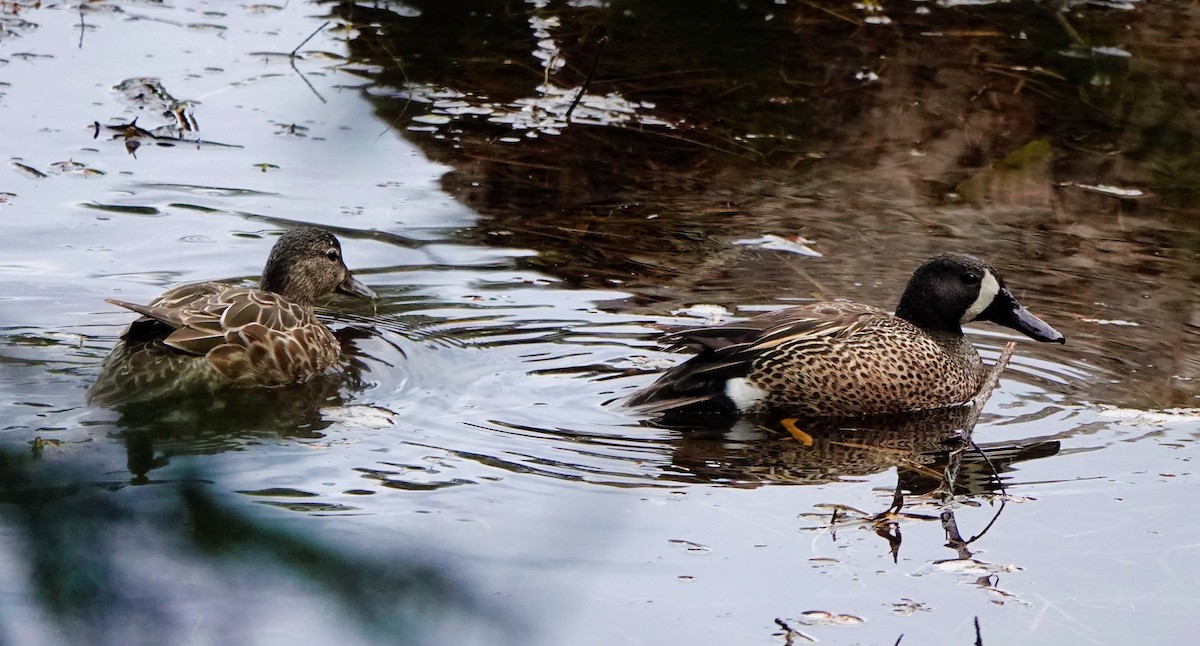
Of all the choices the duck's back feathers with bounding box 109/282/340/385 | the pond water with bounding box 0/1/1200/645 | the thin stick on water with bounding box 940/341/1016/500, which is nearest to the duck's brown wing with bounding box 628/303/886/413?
the pond water with bounding box 0/1/1200/645

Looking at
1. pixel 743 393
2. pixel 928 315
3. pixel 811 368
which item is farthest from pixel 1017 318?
pixel 743 393

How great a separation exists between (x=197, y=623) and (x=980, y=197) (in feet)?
28.7

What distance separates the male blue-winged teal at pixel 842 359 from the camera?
6.38 metres

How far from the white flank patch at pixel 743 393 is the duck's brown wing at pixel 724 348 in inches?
0.9

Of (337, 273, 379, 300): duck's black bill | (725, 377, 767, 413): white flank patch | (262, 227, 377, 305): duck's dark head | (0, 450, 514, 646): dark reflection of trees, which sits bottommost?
(725, 377, 767, 413): white flank patch

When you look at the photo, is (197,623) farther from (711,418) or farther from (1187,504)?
(711,418)

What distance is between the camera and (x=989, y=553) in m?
4.79

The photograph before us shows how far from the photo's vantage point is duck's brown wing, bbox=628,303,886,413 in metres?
6.29

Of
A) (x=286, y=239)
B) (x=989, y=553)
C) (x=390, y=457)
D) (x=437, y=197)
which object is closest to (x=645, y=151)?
(x=437, y=197)

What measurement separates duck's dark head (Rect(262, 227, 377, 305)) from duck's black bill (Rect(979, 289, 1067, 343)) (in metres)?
3.16

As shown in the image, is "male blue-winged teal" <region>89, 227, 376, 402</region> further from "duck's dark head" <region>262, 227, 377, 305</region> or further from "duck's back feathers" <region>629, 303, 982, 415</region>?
"duck's back feathers" <region>629, 303, 982, 415</region>

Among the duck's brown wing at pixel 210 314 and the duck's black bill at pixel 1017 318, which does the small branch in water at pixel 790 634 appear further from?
the duck's black bill at pixel 1017 318

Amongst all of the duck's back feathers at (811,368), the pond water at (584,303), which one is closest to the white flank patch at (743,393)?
the duck's back feathers at (811,368)

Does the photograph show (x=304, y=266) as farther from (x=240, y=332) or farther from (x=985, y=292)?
(x=985, y=292)
